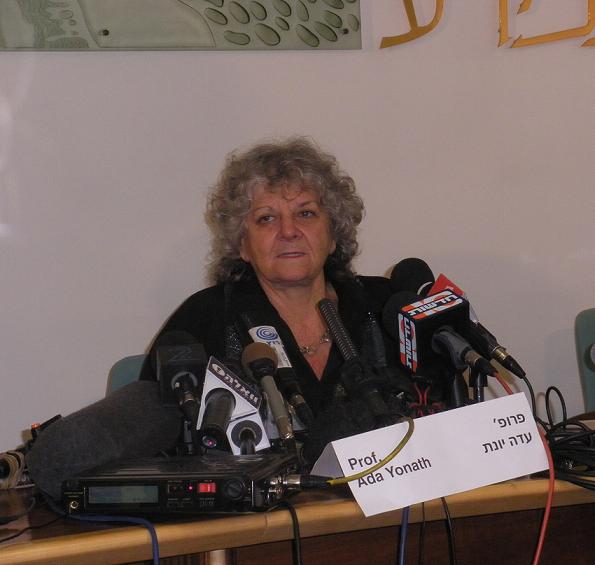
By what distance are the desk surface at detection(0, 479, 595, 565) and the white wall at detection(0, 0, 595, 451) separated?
1.51 metres

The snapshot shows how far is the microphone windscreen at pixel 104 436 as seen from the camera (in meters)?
1.45

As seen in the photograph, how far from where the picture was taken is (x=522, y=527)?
1473mm

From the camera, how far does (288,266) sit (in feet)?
8.23

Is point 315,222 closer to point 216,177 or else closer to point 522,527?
point 216,177

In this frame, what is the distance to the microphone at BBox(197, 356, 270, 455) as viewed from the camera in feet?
5.19

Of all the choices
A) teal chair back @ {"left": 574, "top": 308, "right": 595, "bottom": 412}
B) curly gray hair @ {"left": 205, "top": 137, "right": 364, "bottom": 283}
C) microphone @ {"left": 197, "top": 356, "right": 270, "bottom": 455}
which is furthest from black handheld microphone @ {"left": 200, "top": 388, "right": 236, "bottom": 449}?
teal chair back @ {"left": 574, "top": 308, "right": 595, "bottom": 412}

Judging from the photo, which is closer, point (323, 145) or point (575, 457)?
point (575, 457)

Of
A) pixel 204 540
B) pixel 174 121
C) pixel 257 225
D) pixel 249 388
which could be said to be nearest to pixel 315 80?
pixel 174 121

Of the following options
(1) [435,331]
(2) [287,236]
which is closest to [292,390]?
(1) [435,331]

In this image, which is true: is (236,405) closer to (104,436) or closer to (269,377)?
(269,377)

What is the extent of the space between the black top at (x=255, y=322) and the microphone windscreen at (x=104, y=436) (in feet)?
1.86

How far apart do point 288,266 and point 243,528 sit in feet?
4.42

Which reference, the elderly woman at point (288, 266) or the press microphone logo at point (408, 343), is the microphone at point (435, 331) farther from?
the elderly woman at point (288, 266)

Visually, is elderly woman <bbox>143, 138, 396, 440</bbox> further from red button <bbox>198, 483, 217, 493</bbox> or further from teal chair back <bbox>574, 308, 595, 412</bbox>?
red button <bbox>198, 483, 217, 493</bbox>
